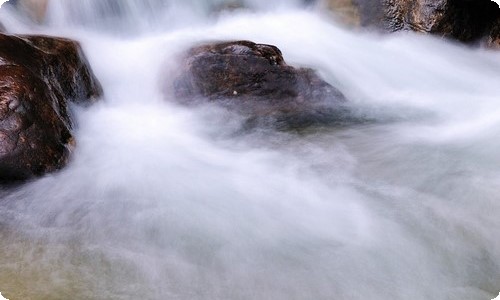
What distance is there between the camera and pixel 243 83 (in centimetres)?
639

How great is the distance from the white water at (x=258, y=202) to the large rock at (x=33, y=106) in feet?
0.67

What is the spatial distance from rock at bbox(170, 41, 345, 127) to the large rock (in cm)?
161

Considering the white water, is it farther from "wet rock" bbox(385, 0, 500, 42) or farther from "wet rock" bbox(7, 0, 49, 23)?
"wet rock" bbox(385, 0, 500, 42)

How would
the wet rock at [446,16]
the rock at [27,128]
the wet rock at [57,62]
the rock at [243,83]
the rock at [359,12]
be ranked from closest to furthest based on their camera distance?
the rock at [27,128], the wet rock at [57,62], the rock at [243,83], the wet rock at [446,16], the rock at [359,12]

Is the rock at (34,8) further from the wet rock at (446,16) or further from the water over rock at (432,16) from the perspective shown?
the wet rock at (446,16)

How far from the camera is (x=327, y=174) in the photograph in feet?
15.2

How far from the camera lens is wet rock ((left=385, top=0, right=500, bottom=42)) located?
8.57 metres

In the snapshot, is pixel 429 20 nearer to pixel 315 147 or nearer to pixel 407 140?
pixel 407 140

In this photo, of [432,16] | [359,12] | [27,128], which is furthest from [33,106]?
[432,16]

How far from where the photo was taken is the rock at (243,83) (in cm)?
632

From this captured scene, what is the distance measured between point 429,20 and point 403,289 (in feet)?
22.7

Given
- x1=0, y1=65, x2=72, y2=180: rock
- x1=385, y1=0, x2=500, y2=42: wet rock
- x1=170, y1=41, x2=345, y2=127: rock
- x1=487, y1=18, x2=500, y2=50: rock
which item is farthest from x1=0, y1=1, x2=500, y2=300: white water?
x1=487, y1=18, x2=500, y2=50: rock

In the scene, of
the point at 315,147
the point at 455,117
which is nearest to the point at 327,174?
the point at 315,147

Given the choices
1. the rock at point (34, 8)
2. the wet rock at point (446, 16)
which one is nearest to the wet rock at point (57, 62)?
the rock at point (34, 8)
